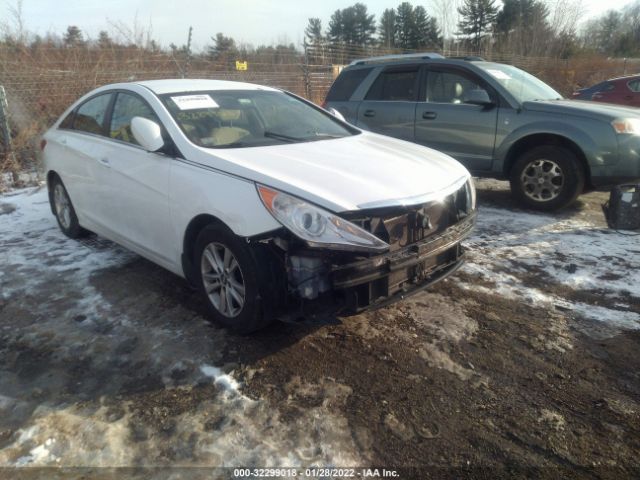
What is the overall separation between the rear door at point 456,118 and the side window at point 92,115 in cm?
405

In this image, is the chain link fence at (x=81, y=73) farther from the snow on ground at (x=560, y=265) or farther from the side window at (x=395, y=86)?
the snow on ground at (x=560, y=265)

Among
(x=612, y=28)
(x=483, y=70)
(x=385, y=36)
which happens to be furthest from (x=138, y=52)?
(x=612, y=28)

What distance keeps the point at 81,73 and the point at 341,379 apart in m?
9.55

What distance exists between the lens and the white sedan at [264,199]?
2781 millimetres

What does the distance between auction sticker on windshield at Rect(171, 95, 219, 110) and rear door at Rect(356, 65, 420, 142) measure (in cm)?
365

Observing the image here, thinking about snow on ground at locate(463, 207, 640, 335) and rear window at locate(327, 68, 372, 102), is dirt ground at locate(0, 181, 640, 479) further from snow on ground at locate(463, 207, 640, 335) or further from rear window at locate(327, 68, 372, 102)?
rear window at locate(327, 68, 372, 102)

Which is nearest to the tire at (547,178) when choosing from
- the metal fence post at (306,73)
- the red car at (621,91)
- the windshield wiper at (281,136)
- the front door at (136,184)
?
the windshield wiper at (281,136)

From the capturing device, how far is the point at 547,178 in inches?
233

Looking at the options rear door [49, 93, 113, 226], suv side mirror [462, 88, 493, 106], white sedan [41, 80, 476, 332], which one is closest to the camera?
white sedan [41, 80, 476, 332]

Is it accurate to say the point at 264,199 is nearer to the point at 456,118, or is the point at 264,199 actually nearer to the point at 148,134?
the point at 148,134

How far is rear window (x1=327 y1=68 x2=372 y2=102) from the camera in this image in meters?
7.57

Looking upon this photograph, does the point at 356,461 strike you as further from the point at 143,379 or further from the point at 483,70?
the point at 483,70

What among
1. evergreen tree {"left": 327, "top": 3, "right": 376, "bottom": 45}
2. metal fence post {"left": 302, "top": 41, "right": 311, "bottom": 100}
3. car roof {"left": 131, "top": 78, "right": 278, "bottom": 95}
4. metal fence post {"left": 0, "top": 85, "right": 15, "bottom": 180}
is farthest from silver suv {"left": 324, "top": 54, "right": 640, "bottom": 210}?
evergreen tree {"left": 327, "top": 3, "right": 376, "bottom": 45}

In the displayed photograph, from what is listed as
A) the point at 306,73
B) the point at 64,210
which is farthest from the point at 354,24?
the point at 64,210
